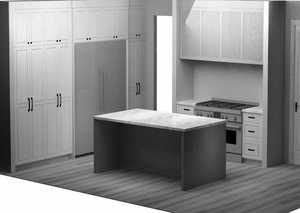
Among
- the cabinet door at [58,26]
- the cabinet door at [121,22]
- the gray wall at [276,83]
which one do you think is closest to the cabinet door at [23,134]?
the cabinet door at [58,26]

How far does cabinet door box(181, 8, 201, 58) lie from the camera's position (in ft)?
33.9

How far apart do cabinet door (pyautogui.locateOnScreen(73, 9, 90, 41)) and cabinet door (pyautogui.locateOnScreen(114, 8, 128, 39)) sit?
0.62 m

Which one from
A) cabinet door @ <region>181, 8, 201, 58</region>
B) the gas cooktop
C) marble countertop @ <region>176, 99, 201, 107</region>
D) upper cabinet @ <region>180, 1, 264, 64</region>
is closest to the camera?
upper cabinet @ <region>180, 1, 264, 64</region>

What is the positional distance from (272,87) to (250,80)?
743 mm

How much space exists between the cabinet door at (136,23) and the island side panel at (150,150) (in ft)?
6.73

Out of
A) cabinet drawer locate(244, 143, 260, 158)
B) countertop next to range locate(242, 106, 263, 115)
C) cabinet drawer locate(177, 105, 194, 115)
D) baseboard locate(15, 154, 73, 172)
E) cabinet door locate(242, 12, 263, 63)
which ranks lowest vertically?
baseboard locate(15, 154, 73, 172)

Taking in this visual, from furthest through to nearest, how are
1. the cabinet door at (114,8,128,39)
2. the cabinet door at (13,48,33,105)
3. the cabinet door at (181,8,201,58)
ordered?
the cabinet door at (114,8,128,39) → the cabinet door at (181,8,201,58) → the cabinet door at (13,48,33,105)

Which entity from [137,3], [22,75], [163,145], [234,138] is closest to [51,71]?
[22,75]

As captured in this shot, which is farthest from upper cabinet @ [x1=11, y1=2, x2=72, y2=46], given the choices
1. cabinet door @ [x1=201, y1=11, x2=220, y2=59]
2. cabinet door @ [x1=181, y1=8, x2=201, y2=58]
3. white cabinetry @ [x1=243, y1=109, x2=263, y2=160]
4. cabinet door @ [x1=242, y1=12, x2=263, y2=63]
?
white cabinetry @ [x1=243, y1=109, x2=263, y2=160]

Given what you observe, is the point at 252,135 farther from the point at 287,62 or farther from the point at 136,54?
the point at 136,54

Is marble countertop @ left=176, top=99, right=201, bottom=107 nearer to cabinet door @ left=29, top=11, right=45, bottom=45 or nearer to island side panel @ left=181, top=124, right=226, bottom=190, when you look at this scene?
island side panel @ left=181, top=124, right=226, bottom=190

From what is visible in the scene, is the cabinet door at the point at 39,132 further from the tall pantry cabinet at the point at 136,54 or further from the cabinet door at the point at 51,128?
the tall pantry cabinet at the point at 136,54

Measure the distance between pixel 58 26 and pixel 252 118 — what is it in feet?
10.1

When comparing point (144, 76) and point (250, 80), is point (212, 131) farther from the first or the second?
point (144, 76)
